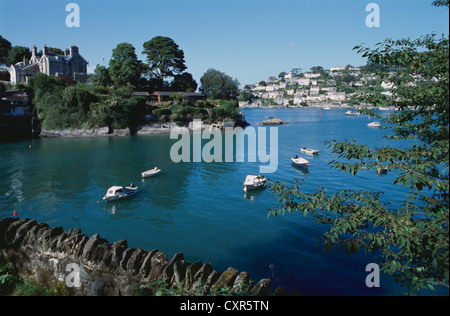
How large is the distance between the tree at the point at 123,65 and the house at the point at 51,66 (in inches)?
574

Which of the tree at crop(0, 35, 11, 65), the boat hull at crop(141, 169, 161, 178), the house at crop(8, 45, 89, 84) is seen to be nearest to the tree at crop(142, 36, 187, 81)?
the house at crop(8, 45, 89, 84)

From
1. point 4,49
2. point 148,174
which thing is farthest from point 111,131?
point 4,49

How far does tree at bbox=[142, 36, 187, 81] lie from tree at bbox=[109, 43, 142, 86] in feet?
32.0

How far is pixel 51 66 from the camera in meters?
96.0

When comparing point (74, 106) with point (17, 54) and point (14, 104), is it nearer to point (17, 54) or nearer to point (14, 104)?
point (14, 104)

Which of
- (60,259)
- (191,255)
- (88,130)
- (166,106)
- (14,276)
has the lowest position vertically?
(191,255)

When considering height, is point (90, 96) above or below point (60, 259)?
above

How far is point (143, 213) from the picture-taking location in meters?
27.6

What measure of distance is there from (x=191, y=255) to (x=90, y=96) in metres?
69.3

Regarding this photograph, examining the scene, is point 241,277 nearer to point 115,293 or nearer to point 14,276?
point 115,293

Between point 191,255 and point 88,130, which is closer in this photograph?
point 191,255

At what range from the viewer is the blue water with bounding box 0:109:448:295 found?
723 inches

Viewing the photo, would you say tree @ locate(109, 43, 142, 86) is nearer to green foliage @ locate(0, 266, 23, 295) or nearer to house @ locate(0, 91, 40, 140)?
house @ locate(0, 91, 40, 140)

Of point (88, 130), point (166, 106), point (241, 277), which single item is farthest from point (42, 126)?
point (241, 277)
